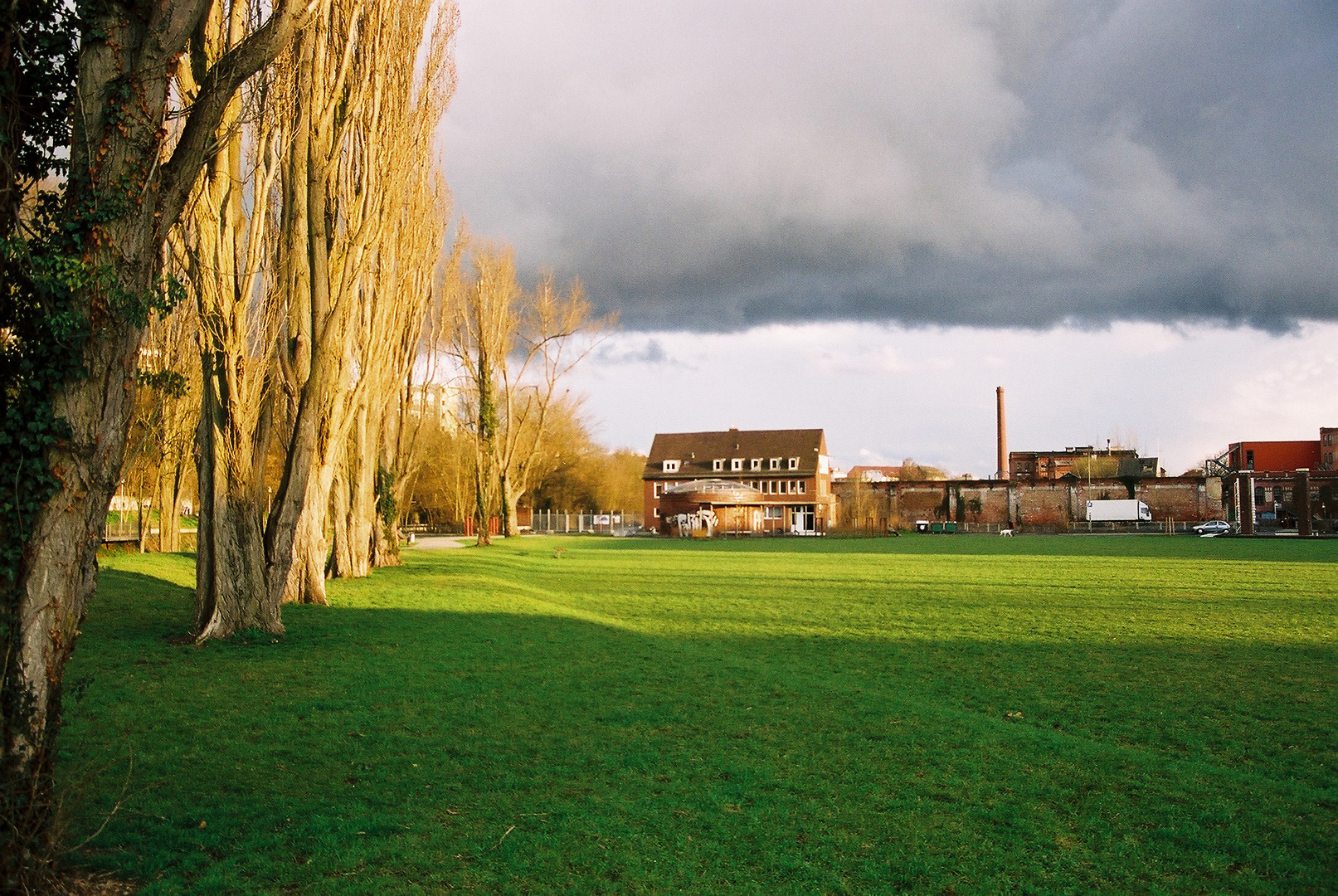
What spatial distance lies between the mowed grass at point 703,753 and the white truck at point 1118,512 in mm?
66919

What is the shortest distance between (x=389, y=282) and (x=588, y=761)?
15.0m

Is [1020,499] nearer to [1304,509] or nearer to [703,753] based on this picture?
[1304,509]

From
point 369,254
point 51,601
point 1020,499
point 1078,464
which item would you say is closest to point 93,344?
point 51,601

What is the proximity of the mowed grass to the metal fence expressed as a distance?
5329cm

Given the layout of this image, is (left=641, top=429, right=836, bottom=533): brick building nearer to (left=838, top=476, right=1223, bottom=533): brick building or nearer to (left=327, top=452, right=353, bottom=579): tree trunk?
(left=838, top=476, right=1223, bottom=533): brick building

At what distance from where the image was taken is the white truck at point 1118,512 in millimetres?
77312

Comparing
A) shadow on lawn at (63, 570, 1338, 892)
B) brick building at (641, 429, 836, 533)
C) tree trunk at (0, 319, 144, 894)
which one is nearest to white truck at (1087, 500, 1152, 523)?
brick building at (641, 429, 836, 533)

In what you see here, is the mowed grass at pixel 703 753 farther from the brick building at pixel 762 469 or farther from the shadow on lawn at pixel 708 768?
the brick building at pixel 762 469

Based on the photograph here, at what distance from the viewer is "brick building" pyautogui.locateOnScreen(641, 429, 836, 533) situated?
79.0m

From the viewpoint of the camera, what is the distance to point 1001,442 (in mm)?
87938

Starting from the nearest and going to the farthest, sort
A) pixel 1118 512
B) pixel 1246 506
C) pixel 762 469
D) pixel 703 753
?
pixel 703 753, pixel 1246 506, pixel 1118 512, pixel 762 469

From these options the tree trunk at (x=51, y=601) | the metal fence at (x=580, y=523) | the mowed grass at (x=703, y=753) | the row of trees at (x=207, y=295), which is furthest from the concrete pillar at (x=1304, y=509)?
the tree trunk at (x=51, y=601)

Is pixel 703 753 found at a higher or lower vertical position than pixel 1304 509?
Result: lower

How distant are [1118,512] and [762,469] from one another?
29.8 m
